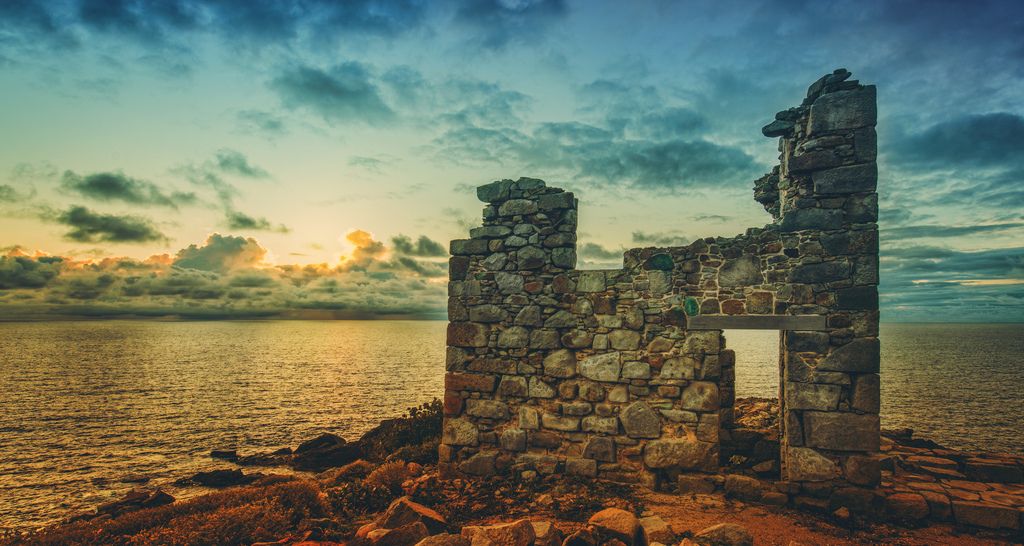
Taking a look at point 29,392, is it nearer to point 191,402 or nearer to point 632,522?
point 191,402

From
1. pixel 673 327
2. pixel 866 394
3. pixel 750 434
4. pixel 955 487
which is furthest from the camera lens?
pixel 750 434

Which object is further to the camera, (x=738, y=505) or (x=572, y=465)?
(x=572, y=465)

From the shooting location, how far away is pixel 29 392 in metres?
32.7

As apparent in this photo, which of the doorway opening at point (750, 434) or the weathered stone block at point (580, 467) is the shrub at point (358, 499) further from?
the doorway opening at point (750, 434)

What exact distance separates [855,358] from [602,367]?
3866mm

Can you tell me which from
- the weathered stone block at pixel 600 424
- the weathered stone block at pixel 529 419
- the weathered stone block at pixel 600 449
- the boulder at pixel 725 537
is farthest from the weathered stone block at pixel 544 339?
the boulder at pixel 725 537

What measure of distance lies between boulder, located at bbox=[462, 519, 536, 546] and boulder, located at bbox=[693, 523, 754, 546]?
202cm

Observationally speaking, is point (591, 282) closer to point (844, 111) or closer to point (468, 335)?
point (468, 335)

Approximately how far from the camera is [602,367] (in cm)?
877

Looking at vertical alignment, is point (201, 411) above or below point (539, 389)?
below

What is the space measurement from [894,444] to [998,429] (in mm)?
18285

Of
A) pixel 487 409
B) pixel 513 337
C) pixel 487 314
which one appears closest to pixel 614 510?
pixel 487 409

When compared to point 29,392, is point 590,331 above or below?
above

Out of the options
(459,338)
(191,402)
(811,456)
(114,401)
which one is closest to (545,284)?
(459,338)
